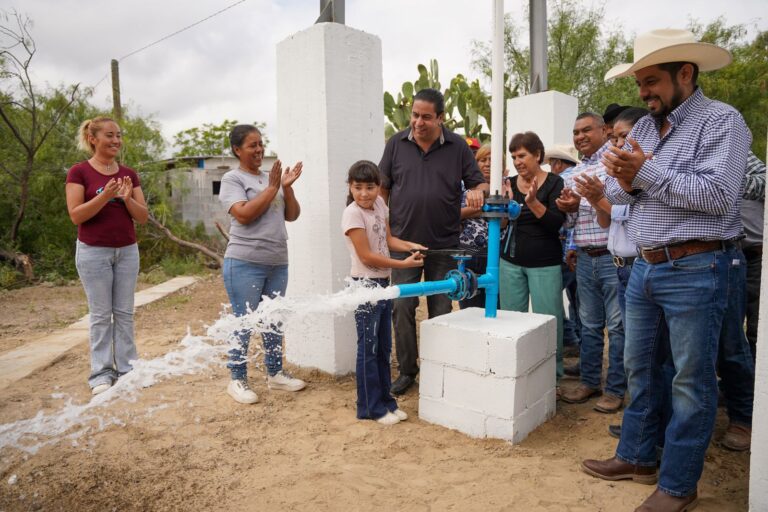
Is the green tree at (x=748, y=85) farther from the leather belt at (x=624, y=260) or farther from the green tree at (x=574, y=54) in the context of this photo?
the leather belt at (x=624, y=260)

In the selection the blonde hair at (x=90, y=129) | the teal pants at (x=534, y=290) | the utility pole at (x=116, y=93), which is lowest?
the teal pants at (x=534, y=290)

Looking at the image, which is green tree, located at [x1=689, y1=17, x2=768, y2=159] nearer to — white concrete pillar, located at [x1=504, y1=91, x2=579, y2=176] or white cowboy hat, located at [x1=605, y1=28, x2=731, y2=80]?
white concrete pillar, located at [x1=504, y1=91, x2=579, y2=176]

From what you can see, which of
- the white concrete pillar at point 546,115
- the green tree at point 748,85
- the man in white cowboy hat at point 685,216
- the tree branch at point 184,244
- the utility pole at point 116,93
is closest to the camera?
the man in white cowboy hat at point 685,216

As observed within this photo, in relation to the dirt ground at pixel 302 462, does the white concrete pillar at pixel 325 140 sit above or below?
above

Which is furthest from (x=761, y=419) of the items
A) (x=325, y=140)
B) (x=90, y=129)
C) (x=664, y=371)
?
(x=90, y=129)

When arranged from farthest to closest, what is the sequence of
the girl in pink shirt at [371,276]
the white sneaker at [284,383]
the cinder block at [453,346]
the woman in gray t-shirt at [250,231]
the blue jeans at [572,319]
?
1. the blue jeans at [572,319]
2. the white sneaker at [284,383]
3. the woman in gray t-shirt at [250,231]
4. the girl in pink shirt at [371,276]
5. the cinder block at [453,346]

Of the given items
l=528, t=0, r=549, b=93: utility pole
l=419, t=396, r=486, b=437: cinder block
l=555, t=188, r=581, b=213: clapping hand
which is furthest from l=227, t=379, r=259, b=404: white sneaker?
l=528, t=0, r=549, b=93: utility pole

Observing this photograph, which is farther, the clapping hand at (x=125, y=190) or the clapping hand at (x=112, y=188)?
the clapping hand at (x=125, y=190)

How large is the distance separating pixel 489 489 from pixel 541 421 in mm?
903

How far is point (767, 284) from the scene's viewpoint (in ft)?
6.30

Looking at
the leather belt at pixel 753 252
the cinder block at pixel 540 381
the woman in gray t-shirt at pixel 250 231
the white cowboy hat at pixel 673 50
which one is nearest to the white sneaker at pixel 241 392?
the woman in gray t-shirt at pixel 250 231

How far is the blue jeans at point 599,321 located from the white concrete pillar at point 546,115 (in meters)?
Result: 2.64

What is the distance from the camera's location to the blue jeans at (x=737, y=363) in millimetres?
2625

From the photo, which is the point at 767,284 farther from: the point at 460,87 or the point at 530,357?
the point at 460,87
